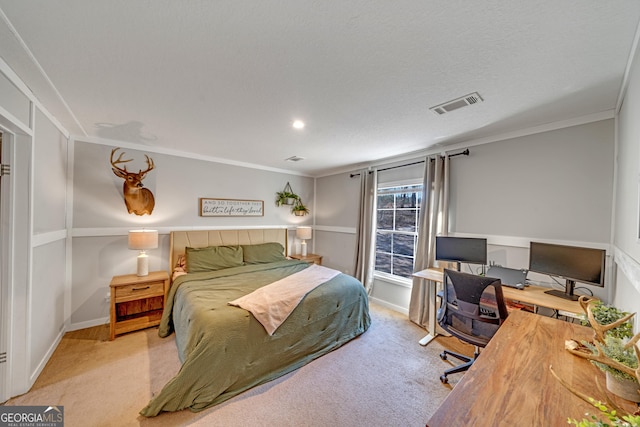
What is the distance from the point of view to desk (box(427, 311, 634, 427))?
2.47ft

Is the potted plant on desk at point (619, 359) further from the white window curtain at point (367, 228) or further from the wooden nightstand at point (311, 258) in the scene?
the wooden nightstand at point (311, 258)

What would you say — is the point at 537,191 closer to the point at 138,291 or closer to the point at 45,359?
the point at 138,291

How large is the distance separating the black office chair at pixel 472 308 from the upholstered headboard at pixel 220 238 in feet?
10.3

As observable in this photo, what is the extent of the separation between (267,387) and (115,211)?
299 cm

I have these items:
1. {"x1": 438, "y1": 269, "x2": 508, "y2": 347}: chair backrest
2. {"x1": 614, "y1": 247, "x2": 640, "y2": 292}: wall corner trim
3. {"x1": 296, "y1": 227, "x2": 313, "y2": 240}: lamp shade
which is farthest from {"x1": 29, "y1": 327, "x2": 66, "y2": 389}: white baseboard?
{"x1": 614, "y1": 247, "x2": 640, "y2": 292}: wall corner trim

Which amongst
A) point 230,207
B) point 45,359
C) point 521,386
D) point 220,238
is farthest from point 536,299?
point 45,359

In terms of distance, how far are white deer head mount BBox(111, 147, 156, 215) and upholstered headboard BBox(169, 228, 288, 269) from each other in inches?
20.7

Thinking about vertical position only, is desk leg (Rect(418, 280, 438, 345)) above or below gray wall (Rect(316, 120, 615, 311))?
below

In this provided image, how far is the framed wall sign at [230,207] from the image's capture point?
151 inches

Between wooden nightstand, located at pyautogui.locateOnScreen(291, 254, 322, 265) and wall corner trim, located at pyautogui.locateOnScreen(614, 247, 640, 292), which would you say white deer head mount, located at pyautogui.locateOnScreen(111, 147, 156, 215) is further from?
wall corner trim, located at pyautogui.locateOnScreen(614, 247, 640, 292)

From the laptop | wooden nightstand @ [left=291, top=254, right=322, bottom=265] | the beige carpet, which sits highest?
the laptop

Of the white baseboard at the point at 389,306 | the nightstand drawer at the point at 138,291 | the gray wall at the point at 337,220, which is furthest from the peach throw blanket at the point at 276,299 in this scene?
the gray wall at the point at 337,220

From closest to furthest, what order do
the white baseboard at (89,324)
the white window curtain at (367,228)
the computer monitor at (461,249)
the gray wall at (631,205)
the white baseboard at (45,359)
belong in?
the gray wall at (631,205), the white baseboard at (45,359), the computer monitor at (461,249), the white baseboard at (89,324), the white window curtain at (367,228)

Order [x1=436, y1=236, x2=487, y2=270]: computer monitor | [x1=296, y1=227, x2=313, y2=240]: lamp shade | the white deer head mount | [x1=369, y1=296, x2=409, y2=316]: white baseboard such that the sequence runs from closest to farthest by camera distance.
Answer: [x1=436, y1=236, x2=487, y2=270]: computer monitor, the white deer head mount, [x1=369, y1=296, x2=409, y2=316]: white baseboard, [x1=296, y1=227, x2=313, y2=240]: lamp shade
